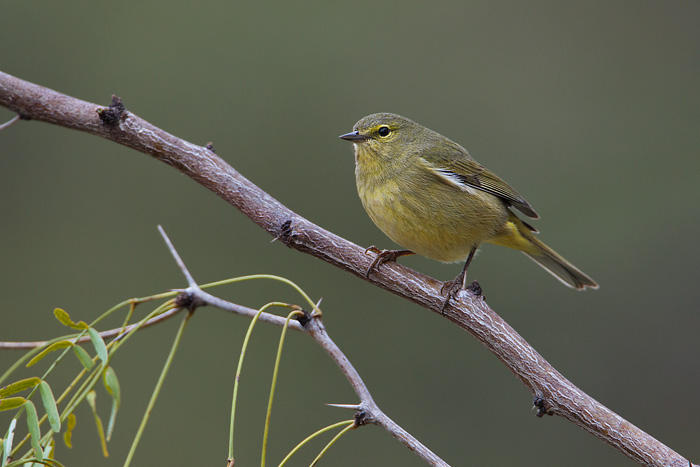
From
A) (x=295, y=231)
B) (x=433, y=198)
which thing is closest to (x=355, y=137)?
(x=433, y=198)

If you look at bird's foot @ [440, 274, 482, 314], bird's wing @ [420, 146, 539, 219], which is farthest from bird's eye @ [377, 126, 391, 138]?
bird's foot @ [440, 274, 482, 314]

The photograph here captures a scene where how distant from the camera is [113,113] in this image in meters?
2.67

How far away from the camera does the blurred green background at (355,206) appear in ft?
21.2

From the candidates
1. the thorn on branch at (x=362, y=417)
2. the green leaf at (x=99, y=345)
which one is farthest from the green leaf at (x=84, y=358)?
the thorn on branch at (x=362, y=417)

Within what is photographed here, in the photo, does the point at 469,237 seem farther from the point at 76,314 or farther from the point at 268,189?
the point at 76,314

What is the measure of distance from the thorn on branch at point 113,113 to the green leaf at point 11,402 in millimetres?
1189

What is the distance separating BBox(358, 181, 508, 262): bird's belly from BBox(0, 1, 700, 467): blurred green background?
2.75 metres

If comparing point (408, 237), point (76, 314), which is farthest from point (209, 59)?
point (408, 237)

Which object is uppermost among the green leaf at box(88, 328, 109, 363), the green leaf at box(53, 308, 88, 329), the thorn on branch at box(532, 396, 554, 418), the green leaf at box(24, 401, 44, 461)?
the green leaf at box(53, 308, 88, 329)

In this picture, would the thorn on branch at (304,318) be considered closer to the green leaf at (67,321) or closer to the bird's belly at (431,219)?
the green leaf at (67,321)

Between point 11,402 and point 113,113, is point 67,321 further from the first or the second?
point 113,113

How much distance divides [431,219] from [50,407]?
2349 mm

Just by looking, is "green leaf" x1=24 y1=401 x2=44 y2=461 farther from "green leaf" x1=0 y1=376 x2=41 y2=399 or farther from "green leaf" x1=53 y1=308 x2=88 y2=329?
"green leaf" x1=53 y1=308 x2=88 y2=329

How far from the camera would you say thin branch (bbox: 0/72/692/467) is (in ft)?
7.75
